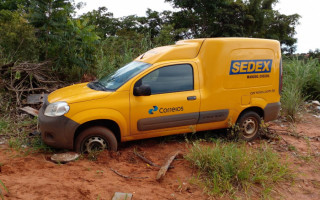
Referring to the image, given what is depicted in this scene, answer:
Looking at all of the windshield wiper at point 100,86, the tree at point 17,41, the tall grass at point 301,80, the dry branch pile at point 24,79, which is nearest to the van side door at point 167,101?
the windshield wiper at point 100,86

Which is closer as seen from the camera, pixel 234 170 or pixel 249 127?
pixel 234 170

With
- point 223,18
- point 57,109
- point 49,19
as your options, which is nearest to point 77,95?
point 57,109

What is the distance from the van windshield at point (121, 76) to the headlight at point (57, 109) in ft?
2.60

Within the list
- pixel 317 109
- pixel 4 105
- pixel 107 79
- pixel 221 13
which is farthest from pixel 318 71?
pixel 221 13

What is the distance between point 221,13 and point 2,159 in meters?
Result: 20.2

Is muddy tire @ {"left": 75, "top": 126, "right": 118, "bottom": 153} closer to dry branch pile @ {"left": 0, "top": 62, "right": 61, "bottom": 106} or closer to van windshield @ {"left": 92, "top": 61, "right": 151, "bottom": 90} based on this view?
van windshield @ {"left": 92, "top": 61, "right": 151, "bottom": 90}

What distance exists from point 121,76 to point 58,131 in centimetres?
142

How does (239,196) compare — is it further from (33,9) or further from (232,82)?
(33,9)

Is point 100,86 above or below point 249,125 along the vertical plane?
above

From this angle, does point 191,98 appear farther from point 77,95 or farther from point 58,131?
point 58,131

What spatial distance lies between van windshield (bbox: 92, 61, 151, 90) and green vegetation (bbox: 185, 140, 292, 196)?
162 centimetres

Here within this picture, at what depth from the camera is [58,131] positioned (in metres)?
4.61

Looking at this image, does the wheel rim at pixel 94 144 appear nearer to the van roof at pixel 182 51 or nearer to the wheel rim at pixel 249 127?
the van roof at pixel 182 51

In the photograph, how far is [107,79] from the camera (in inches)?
220
